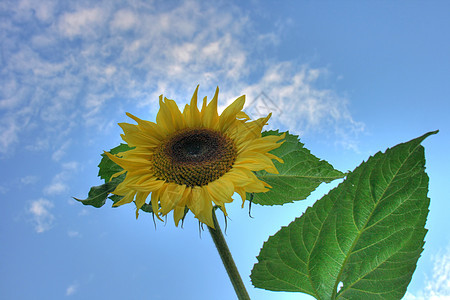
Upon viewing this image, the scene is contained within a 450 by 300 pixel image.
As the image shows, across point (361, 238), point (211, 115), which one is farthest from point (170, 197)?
point (361, 238)

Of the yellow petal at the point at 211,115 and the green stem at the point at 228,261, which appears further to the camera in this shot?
the yellow petal at the point at 211,115

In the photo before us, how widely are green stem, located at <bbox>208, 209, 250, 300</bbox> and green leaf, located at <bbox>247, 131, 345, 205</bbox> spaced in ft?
1.31

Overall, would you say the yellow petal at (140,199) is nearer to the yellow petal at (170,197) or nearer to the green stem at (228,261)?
the yellow petal at (170,197)

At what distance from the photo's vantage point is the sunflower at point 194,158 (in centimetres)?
198

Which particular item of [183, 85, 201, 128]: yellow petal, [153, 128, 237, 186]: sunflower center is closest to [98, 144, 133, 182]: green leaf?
[153, 128, 237, 186]: sunflower center

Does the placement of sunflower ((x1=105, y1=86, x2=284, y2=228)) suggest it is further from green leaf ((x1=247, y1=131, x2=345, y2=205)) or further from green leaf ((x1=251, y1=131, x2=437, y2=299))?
green leaf ((x1=251, y1=131, x2=437, y2=299))

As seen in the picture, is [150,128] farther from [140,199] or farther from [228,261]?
[228,261]

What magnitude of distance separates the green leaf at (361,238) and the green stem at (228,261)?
87mm

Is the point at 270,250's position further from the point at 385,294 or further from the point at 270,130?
the point at 270,130

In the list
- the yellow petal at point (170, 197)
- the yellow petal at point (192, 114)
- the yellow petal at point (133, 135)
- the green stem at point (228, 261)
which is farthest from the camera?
the yellow petal at point (192, 114)

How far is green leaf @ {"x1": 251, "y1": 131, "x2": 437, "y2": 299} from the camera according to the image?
1.61m

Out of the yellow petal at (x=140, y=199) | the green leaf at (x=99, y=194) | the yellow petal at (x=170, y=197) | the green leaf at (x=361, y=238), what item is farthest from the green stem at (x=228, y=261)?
the green leaf at (x=99, y=194)

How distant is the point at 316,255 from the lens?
5.88 feet

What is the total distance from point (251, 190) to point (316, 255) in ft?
1.45
